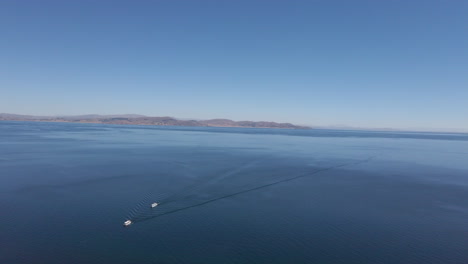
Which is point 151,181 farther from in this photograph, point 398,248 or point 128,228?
point 398,248

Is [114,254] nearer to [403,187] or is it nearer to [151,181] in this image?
[151,181]

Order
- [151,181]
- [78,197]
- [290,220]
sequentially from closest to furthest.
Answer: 1. [290,220]
2. [78,197]
3. [151,181]

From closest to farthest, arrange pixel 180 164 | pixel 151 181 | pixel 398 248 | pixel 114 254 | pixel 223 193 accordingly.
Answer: pixel 114 254
pixel 398 248
pixel 223 193
pixel 151 181
pixel 180 164

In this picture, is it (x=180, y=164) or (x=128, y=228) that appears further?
(x=180, y=164)

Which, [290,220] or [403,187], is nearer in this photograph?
[290,220]

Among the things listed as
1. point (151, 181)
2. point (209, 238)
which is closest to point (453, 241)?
point (209, 238)

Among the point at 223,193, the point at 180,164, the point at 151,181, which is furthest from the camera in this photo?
the point at 180,164

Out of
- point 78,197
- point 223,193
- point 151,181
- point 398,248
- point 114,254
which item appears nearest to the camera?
point 114,254

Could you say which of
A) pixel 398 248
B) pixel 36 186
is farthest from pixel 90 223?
pixel 398 248
